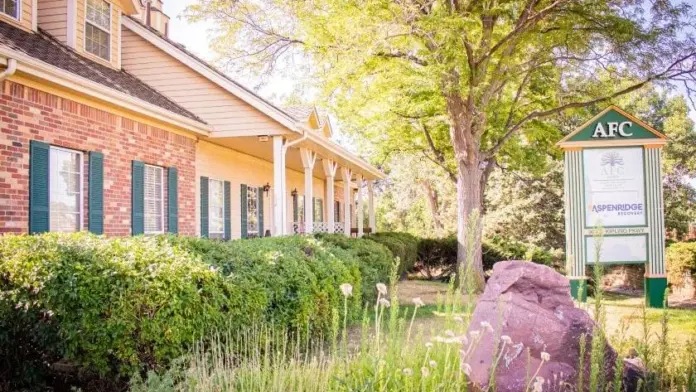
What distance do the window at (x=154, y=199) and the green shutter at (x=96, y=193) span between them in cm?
155

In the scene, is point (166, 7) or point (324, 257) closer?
point (324, 257)

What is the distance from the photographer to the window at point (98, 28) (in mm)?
10852

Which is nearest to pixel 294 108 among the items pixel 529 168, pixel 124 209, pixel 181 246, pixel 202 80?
pixel 202 80

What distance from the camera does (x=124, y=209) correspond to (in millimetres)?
9766

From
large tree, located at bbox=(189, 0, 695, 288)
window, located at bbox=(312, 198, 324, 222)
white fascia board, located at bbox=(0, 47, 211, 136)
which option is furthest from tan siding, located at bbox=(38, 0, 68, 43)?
window, located at bbox=(312, 198, 324, 222)

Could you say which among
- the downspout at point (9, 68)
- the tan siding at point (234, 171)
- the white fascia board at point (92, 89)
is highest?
the white fascia board at point (92, 89)

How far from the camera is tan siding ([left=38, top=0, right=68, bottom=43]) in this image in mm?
10180

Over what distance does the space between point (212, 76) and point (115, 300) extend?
8479 millimetres

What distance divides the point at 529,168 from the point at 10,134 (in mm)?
16398

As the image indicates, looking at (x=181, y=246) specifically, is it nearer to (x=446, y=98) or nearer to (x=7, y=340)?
(x=7, y=340)

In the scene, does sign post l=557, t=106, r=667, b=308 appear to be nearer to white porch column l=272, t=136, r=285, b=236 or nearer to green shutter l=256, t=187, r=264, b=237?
white porch column l=272, t=136, r=285, b=236

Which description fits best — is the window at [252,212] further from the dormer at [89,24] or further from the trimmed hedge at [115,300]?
the trimmed hedge at [115,300]

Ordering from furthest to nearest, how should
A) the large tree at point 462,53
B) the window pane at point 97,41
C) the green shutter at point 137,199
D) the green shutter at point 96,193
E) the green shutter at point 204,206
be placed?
the green shutter at point 204,206
the large tree at point 462,53
the window pane at point 97,41
the green shutter at point 137,199
the green shutter at point 96,193

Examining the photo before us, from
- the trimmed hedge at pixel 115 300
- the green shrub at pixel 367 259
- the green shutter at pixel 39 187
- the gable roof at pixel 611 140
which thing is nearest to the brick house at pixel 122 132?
the green shutter at pixel 39 187
